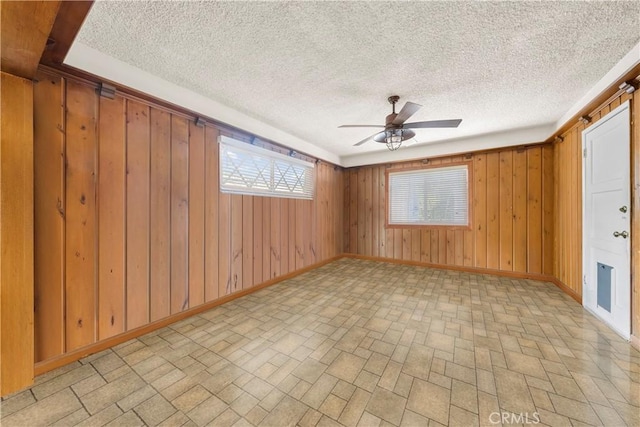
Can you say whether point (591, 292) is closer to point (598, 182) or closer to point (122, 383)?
point (598, 182)

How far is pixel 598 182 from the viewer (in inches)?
99.0

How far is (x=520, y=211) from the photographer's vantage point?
3941 mm

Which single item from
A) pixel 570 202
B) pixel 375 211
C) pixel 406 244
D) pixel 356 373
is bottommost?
pixel 356 373

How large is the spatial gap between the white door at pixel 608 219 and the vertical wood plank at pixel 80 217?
4.68m

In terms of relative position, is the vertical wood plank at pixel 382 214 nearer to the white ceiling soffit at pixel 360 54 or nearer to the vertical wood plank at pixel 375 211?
the vertical wood plank at pixel 375 211

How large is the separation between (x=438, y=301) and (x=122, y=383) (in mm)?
3223

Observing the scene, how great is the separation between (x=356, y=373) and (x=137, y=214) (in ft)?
7.80

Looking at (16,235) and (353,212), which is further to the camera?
(353,212)

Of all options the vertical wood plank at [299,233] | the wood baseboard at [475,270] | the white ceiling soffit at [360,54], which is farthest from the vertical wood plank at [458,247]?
the vertical wood plank at [299,233]

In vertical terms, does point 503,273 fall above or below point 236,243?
below

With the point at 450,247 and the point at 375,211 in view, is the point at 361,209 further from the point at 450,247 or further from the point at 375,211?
the point at 450,247

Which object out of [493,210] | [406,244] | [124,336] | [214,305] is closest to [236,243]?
[214,305]

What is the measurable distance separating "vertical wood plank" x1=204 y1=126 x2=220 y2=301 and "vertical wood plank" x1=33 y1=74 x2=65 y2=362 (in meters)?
1.19

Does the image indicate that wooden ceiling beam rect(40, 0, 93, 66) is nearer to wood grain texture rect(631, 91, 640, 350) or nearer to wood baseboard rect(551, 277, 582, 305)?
wood grain texture rect(631, 91, 640, 350)
